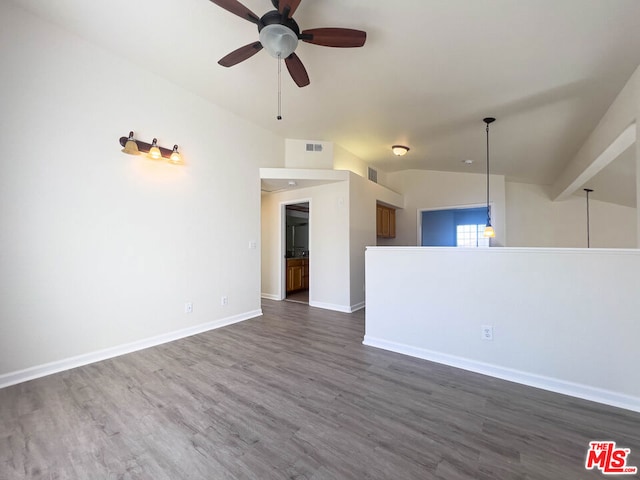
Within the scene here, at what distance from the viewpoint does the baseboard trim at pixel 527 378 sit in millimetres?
1992

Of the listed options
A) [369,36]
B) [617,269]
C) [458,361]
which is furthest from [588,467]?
[369,36]

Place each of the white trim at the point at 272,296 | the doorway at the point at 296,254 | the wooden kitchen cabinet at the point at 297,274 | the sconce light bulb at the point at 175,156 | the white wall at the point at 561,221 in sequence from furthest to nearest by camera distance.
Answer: the wooden kitchen cabinet at the point at 297,274 → the doorway at the point at 296,254 → the white trim at the point at 272,296 → the white wall at the point at 561,221 → the sconce light bulb at the point at 175,156

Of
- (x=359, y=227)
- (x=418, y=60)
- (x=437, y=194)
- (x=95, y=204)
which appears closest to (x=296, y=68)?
(x=418, y=60)

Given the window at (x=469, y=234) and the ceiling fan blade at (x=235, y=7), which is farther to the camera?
the window at (x=469, y=234)

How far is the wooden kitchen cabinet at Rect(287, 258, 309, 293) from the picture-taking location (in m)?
6.15

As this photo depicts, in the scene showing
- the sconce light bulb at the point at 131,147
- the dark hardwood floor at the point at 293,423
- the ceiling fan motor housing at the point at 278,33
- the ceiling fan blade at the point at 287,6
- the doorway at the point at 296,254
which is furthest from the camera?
the doorway at the point at 296,254

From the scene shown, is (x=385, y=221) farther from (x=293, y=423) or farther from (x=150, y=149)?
Answer: (x=293, y=423)

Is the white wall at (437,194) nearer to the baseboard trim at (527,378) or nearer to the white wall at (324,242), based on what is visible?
the white wall at (324,242)

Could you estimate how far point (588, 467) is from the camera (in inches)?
56.7

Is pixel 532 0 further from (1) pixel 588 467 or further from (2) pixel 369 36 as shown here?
(1) pixel 588 467

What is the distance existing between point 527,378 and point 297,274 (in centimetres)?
482

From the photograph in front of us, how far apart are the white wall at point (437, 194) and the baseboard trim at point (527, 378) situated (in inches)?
160

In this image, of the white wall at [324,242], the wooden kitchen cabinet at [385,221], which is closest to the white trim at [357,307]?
the white wall at [324,242]

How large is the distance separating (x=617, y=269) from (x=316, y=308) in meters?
3.89
